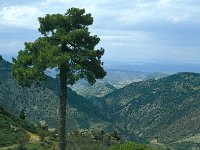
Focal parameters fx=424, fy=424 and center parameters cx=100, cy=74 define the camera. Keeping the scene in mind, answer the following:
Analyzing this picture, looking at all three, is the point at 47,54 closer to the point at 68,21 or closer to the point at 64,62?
the point at 64,62

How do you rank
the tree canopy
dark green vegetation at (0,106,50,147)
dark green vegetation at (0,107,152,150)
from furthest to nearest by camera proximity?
dark green vegetation at (0,106,50,147), dark green vegetation at (0,107,152,150), the tree canopy

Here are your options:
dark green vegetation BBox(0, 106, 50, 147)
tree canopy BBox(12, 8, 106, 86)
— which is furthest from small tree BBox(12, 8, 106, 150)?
dark green vegetation BBox(0, 106, 50, 147)

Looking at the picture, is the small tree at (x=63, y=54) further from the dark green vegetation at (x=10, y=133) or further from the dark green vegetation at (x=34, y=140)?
the dark green vegetation at (x=10, y=133)

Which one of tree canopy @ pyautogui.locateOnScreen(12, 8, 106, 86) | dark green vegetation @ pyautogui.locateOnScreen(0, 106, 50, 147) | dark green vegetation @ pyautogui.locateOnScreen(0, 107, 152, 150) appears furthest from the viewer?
dark green vegetation @ pyautogui.locateOnScreen(0, 106, 50, 147)

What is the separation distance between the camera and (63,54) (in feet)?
90.6

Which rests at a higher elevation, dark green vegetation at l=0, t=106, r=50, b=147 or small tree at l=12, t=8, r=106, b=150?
small tree at l=12, t=8, r=106, b=150

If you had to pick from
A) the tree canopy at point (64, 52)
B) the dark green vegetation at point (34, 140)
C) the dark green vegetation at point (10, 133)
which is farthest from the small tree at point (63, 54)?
the dark green vegetation at point (10, 133)

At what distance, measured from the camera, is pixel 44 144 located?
70.5 meters

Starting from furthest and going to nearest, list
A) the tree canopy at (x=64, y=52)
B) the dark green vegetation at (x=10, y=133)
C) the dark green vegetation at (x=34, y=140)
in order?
the dark green vegetation at (x=10, y=133) < the dark green vegetation at (x=34, y=140) < the tree canopy at (x=64, y=52)

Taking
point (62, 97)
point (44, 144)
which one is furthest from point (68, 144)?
point (62, 97)

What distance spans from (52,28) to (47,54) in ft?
10.8

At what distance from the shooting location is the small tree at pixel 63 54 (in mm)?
27975

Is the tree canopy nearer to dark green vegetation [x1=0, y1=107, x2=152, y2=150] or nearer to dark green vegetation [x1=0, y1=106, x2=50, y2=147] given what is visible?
dark green vegetation [x1=0, y1=107, x2=152, y2=150]

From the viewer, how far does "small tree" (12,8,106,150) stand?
28.0 metres
